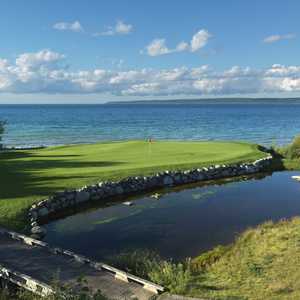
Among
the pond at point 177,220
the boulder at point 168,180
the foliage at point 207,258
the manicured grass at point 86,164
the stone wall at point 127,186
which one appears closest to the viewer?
the foliage at point 207,258

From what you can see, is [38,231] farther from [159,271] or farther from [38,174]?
[38,174]

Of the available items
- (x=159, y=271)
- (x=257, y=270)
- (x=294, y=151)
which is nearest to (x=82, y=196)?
(x=159, y=271)

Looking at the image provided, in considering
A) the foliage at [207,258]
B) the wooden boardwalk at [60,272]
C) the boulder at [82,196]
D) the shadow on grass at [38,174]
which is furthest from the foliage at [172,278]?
the shadow on grass at [38,174]

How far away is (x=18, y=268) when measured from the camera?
14336 millimetres

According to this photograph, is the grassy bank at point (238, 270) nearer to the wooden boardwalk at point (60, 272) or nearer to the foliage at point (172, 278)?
the foliage at point (172, 278)

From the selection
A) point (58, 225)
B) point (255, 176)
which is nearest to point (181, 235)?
point (58, 225)

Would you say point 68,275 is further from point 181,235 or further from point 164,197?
point 164,197

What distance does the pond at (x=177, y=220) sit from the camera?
18.8 meters

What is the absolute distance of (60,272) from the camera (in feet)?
45.8

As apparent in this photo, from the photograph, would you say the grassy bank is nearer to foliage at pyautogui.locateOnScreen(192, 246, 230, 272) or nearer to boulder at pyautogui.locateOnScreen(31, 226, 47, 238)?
foliage at pyautogui.locateOnScreen(192, 246, 230, 272)

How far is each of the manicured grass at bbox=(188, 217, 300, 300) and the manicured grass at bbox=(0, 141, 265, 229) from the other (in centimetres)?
971

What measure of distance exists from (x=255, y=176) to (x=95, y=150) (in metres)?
15.0

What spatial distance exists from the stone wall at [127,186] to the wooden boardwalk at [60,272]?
3.65 metres

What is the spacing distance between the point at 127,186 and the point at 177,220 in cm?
652
